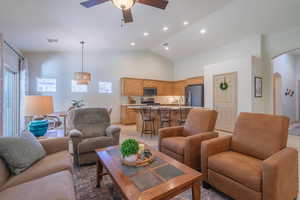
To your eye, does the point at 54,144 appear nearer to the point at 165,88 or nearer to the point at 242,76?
the point at 242,76

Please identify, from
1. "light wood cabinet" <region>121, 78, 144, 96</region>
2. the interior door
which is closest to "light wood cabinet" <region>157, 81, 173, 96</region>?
"light wood cabinet" <region>121, 78, 144, 96</region>

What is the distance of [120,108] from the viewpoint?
7.19 m

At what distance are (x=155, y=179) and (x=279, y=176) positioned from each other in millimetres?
1135

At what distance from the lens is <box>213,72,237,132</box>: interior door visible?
5098mm

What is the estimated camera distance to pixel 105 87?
22.8 ft

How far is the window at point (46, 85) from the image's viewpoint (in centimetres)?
592

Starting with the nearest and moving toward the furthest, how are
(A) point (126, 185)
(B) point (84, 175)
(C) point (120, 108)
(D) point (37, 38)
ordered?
(A) point (126, 185) → (B) point (84, 175) → (D) point (37, 38) → (C) point (120, 108)

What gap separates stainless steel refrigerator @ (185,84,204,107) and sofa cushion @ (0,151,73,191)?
18.5ft

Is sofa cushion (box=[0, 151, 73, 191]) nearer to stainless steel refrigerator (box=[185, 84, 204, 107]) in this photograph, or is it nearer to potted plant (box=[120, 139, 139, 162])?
potted plant (box=[120, 139, 139, 162])

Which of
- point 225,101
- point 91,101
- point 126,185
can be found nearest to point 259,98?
point 225,101

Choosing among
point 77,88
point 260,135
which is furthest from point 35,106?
point 77,88

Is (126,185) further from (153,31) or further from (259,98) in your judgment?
(259,98)

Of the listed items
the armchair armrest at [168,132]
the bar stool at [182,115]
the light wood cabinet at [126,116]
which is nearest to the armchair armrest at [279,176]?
the armchair armrest at [168,132]

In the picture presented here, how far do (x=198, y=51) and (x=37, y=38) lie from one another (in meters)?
6.20
